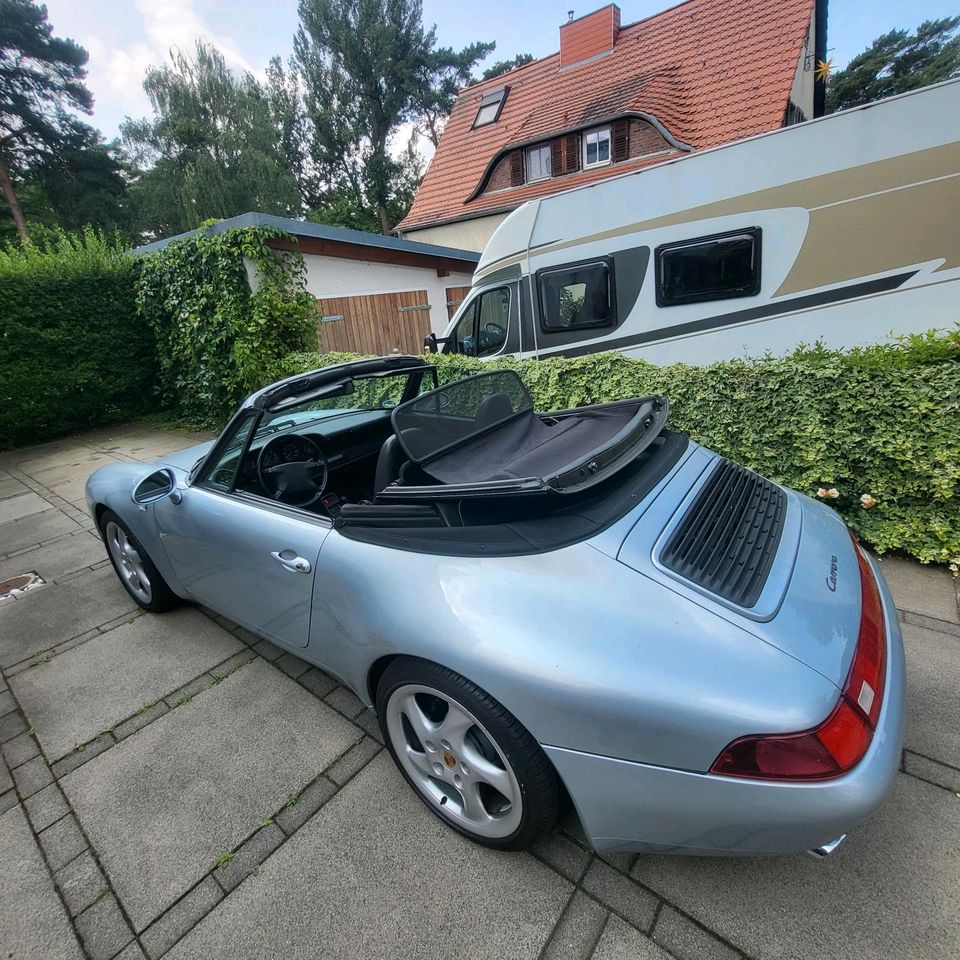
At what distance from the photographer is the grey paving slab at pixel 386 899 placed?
1.41 m

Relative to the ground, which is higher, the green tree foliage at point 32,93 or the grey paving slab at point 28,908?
the green tree foliage at point 32,93

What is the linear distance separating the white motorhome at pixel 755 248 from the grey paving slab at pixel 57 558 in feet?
16.1

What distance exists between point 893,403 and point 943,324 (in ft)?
7.42

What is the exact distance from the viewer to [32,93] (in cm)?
1880

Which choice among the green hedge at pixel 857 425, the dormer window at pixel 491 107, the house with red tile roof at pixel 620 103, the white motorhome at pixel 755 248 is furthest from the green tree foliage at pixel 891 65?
the green hedge at pixel 857 425

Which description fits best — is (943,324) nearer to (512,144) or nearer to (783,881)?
(783,881)

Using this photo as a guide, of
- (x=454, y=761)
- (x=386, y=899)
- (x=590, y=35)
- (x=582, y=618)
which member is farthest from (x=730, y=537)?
(x=590, y=35)

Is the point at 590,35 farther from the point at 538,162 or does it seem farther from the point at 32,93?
the point at 32,93

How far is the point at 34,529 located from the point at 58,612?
223 centimetres

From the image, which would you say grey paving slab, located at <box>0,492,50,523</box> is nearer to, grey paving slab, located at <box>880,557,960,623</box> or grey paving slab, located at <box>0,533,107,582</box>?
grey paving slab, located at <box>0,533,107,582</box>

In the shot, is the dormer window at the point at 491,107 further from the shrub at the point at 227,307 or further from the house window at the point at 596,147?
the shrub at the point at 227,307

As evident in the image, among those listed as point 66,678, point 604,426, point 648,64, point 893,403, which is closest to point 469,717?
point 604,426

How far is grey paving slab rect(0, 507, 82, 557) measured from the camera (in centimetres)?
448

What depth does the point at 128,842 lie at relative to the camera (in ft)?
5.75
